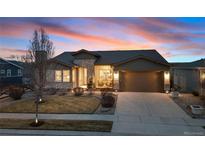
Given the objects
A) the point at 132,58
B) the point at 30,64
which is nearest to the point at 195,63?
the point at 132,58

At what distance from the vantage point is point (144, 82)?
47.2 feet

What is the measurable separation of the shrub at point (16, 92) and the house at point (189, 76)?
417 inches

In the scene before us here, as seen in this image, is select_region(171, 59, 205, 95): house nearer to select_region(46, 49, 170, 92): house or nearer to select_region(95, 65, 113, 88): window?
select_region(46, 49, 170, 92): house

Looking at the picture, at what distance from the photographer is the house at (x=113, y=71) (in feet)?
47.4

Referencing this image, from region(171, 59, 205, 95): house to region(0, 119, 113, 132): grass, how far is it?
846cm

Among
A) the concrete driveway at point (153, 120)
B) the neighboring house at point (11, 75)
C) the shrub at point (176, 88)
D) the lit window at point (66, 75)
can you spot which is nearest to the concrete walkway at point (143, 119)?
the concrete driveway at point (153, 120)

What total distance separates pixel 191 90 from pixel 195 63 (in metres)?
2.23

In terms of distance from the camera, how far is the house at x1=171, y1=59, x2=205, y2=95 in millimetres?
13031

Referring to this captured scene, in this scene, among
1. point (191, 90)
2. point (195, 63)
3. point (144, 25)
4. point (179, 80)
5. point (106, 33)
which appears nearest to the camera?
point (144, 25)

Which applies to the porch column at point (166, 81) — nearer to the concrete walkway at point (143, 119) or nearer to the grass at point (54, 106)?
the concrete walkway at point (143, 119)

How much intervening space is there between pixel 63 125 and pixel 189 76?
11.1m

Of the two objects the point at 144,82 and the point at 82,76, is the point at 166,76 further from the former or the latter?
the point at 82,76
